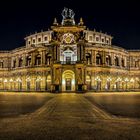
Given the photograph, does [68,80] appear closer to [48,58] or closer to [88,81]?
[88,81]

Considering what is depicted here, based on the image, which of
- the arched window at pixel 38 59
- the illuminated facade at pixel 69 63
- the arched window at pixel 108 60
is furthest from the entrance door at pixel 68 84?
the arched window at pixel 108 60

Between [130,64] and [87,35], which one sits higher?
[87,35]

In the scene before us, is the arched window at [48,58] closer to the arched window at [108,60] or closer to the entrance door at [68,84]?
the entrance door at [68,84]

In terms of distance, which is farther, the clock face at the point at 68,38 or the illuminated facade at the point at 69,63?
the clock face at the point at 68,38

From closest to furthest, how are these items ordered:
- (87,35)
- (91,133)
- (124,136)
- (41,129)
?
(124,136), (91,133), (41,129), (87,35)

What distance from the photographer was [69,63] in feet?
210

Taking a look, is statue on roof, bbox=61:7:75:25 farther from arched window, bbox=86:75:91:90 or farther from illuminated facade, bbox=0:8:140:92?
arched window, bbox=86:75:91:90

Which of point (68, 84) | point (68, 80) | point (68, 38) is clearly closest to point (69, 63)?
point (68, 80)

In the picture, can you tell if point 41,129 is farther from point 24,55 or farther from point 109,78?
point 24,55

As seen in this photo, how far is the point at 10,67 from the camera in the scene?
86250mm

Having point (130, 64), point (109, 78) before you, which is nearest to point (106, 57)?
point (109, 78)

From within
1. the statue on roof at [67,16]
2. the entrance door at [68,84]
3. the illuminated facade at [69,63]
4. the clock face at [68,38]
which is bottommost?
the entrance door at [68,84]

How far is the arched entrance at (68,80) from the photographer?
64.3 metres

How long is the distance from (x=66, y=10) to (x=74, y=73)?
22471 millimetres
